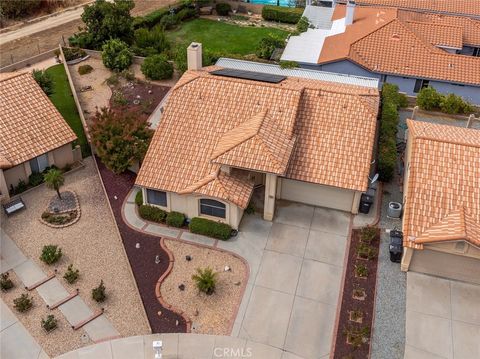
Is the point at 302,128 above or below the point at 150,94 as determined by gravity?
above

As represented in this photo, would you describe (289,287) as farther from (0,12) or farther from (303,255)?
(0,12)

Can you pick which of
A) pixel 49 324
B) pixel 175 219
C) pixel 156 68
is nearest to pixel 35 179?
pixel 175 219

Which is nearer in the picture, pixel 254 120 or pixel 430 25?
pixel 254 120

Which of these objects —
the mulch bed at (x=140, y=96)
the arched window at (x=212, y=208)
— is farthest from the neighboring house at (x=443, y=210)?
the mulch bed at (x=140, y=96)

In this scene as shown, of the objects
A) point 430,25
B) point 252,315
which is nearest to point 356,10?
point 430,25

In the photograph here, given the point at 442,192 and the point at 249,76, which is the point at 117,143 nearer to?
the point at 249,76

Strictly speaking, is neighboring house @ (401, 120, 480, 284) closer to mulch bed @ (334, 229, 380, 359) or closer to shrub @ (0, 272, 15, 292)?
mulch bed @ (334, 229, 380, 359)

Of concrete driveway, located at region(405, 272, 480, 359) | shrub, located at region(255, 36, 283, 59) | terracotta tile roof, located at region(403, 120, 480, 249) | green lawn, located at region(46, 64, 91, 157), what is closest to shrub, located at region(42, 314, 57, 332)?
green lawn, located at region(46, 64, 91, 157)
